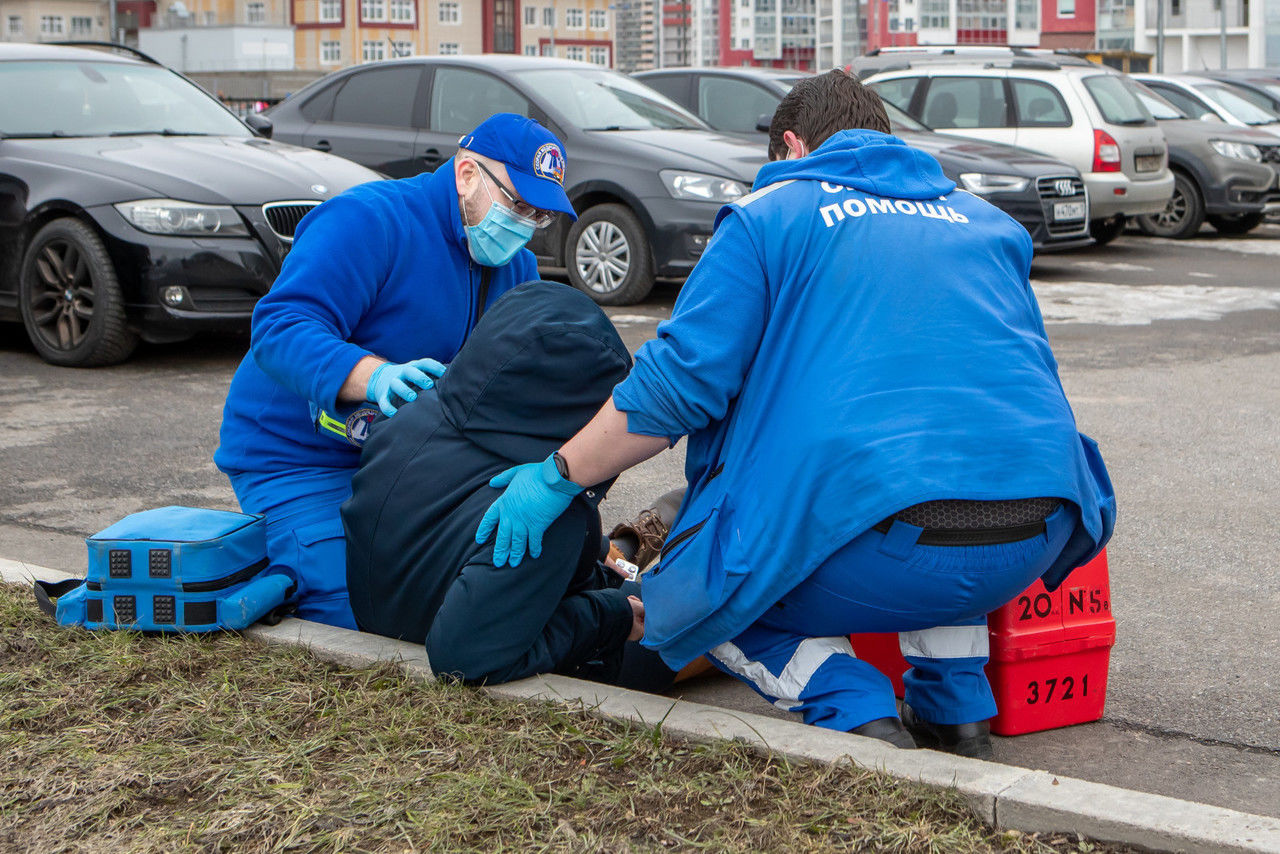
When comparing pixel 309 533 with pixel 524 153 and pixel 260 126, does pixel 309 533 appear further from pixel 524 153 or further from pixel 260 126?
pixel 260 126

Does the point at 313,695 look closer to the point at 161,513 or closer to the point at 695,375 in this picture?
the point at 161,513

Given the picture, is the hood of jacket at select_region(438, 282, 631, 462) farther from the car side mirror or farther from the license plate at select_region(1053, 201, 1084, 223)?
the license plate at select_region(1053, 201, 1084, 223)

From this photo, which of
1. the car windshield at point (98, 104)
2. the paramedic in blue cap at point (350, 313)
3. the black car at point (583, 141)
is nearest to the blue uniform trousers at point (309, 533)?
the paramedic in blue cap at point (350, 313)

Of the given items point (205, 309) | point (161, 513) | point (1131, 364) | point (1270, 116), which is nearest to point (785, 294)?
point (161, 513)

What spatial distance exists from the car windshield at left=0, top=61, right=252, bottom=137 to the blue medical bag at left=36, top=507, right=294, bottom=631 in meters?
5.64

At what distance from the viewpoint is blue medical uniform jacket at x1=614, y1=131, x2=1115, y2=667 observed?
2.73 metres

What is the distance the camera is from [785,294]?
2.81 m

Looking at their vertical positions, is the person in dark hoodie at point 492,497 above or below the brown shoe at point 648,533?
above

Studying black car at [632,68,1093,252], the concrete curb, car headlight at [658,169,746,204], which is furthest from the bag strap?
black car at [632,68,1093,252]

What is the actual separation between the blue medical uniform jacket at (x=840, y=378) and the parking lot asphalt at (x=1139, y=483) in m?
0.75

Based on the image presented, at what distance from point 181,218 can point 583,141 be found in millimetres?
3437

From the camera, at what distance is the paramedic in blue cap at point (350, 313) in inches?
142

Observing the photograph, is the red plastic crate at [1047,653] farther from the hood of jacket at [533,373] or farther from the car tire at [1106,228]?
the car tire at [1106,228]

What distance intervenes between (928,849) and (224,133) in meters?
7.58
